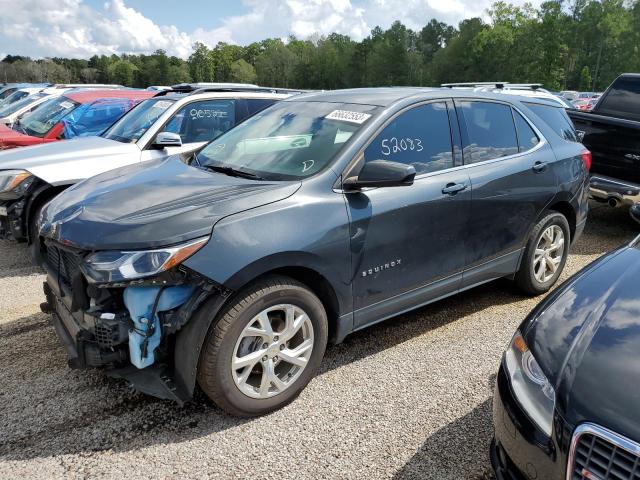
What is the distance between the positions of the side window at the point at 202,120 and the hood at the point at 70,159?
69 cm

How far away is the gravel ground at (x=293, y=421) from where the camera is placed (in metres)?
2.52

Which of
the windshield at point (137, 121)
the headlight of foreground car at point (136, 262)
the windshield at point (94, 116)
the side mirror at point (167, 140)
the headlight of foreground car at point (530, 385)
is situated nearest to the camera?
the headlight of foreground car at point (530, 385)

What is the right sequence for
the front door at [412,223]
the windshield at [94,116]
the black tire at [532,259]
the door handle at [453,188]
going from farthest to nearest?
the windshield at [94,116]
the black tire at [532,259]
the door handle at [453,188]
the front door at [412,223]

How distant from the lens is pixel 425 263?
3453mm

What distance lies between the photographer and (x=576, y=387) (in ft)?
5.94

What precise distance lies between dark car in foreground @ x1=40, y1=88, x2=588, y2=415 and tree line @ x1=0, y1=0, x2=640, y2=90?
65523 mm

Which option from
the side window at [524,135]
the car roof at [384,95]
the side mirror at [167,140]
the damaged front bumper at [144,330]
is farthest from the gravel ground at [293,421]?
the side mirror at [167,140]

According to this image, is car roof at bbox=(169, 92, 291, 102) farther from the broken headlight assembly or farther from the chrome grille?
the chrome grille

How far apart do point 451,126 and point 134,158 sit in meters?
3.54

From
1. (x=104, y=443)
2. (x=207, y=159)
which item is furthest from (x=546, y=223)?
(x=104, y=443)

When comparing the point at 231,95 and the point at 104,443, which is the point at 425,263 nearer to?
the point at 104,443

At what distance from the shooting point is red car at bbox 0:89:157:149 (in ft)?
25.9

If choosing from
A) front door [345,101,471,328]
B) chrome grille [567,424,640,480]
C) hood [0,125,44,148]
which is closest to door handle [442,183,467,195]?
front door [345,101,471,328]

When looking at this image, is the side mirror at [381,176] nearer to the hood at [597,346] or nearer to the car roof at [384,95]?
the car roof at [384,95]
